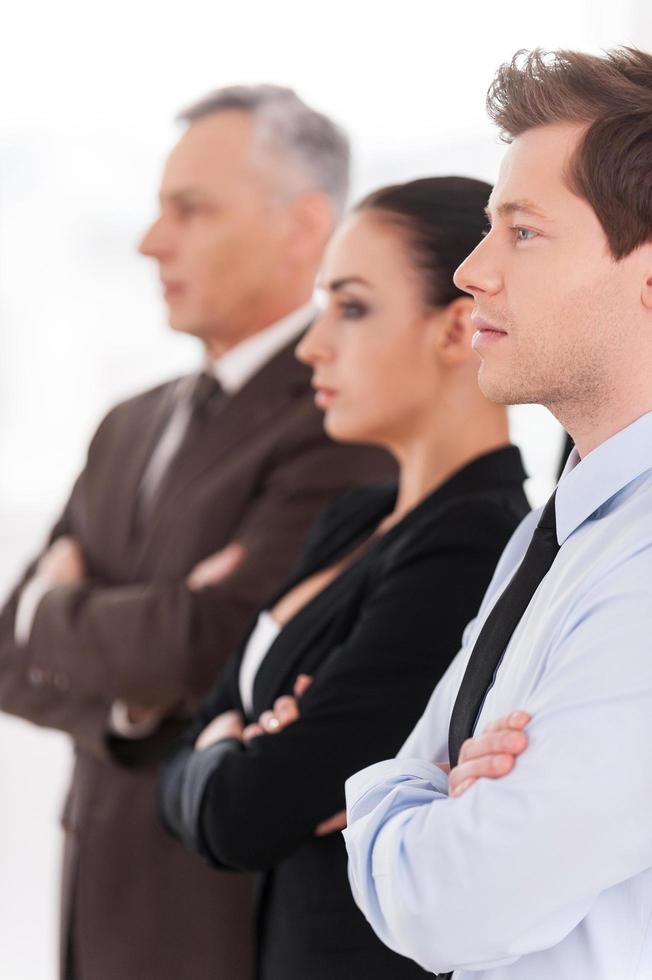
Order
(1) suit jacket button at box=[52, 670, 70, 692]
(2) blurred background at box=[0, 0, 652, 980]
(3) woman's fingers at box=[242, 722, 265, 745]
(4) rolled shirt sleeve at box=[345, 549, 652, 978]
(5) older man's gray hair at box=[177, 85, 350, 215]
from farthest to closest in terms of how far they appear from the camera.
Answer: (2) blurred background at box=[0, 0, 652, 980], (5) older man's gray hair at box=[177, 85, 350, 215], (1) suit jacket button at box=[52, 670, 70, 692], (3) woman's fingers at box=[242, 722, 265, 745], (4) rolled shirt sleeve at box=[345, 549, 652, 978]

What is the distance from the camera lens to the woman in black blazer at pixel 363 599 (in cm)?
190

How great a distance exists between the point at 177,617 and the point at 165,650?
2.8 inches

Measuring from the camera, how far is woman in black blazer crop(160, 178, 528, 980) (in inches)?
74.6

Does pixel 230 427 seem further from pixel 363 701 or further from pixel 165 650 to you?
pixel 363 701

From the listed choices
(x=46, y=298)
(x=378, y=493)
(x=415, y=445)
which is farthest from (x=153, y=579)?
(x=46, y=298)

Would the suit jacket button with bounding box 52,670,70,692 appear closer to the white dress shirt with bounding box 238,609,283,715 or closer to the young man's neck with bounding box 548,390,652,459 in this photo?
the white dress shirt with bounding box 238,609,283,715

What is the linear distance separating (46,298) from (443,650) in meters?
3.63

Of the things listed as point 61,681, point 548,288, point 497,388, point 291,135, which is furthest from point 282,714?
point 291,135

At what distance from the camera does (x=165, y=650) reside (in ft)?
8.91

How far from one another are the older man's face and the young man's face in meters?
1.70

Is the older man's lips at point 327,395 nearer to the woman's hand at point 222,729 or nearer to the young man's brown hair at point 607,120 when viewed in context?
the woman's hand at point 222,729

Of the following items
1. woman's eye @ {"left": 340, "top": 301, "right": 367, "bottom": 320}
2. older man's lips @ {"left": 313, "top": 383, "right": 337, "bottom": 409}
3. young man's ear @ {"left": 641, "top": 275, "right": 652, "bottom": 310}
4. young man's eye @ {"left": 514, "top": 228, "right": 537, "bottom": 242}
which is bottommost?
older man's lips @ {"left": 313, "top": 383, "right": 337, "bottom": 409}

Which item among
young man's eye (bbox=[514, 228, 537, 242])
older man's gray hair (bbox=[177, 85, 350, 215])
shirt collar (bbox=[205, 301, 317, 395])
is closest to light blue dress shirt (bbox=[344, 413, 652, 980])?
young man's eye (bbox=[514, 228, 537, 242])

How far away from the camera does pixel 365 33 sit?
169 inches
